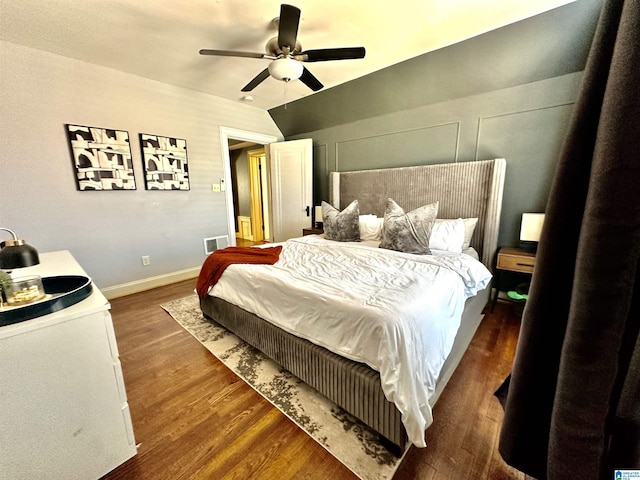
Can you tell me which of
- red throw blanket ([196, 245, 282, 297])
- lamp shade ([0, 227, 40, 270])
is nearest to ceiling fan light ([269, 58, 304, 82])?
red throw blanket ([196, 245, 282, 297])

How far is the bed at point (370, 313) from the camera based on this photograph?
1.20 meters

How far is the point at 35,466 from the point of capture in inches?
38.3

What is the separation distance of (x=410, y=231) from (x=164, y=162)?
322 cm

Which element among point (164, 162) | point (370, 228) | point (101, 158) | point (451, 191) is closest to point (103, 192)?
point (101, 158)

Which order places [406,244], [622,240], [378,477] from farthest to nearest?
[406,244] → [378,477] → [622,240]

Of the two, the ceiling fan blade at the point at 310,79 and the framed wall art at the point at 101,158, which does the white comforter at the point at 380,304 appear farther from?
the framed wall art at the point at 101,158

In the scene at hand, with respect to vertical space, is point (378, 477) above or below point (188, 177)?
below

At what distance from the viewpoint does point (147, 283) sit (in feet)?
11.3

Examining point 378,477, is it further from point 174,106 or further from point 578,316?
point 174,106

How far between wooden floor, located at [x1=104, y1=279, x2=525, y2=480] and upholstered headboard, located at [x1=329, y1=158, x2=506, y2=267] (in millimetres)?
1227

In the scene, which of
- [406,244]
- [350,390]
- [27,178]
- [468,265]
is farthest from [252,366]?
[27,178]

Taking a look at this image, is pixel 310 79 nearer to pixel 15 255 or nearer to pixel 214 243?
pixel 15 255

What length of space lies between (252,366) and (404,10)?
297cm

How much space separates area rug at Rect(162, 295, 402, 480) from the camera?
123 centimetres
